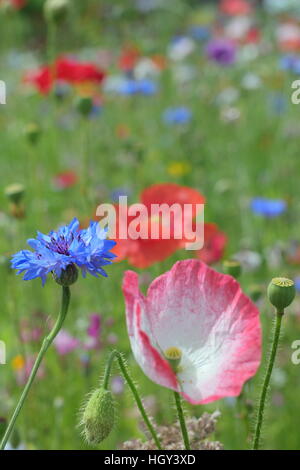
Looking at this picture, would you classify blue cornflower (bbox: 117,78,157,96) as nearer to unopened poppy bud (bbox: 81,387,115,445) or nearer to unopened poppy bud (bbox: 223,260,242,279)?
unopened poppy bud (bbox: 223,260,242,279)

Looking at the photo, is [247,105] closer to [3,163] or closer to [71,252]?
[3,163]

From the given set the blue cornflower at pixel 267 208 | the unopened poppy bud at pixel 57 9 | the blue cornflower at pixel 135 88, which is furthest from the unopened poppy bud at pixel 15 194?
the blue cornflower at pixel 135 88

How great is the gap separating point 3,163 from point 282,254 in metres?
1.68

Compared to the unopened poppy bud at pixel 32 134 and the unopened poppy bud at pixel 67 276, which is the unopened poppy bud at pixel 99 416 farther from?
the unopened poppy bud at pixel 32 134

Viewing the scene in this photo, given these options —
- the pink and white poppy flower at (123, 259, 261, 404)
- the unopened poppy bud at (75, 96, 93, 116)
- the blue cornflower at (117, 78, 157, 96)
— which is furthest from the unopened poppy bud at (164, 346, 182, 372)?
the blue cornflower at (117, 78, 157, 96)

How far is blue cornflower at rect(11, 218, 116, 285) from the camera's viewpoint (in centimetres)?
69

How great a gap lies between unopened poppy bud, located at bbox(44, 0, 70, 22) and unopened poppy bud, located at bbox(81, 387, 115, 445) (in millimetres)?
1171

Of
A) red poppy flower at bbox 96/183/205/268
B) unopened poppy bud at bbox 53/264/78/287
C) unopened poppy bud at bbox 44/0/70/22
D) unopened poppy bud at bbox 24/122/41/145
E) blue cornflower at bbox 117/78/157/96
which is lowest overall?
unopened poppy bud at bbox 53/264/78/287

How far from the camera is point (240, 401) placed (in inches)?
40.4

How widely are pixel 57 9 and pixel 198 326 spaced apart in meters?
1.11

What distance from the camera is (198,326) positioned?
0.76 m

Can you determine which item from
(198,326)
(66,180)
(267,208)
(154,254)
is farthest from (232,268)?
(66,180)

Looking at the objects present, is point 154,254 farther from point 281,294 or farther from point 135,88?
point 135,88

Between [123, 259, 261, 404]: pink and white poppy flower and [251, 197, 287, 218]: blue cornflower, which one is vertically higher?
[251, 197, 287, 218]: blue cornflower
